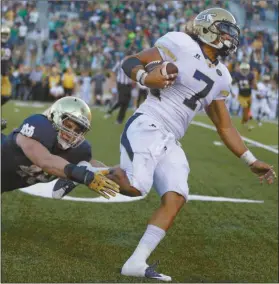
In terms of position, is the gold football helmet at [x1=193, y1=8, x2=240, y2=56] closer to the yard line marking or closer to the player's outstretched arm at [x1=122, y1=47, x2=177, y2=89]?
the player's outstretched arm at [x1=122, y1=47, x2=177, y2=89]

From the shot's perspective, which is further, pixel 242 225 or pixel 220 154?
pixel 220 154

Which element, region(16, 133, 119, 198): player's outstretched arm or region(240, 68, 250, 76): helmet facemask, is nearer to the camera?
region(16, 133, 119, 198): player's outstretched arm

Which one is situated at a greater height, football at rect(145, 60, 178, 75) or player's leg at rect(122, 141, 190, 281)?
football at rect(145, 60, 178, 75)

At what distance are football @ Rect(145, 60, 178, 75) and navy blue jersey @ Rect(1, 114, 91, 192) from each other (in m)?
A: 0.72

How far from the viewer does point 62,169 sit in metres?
4.31

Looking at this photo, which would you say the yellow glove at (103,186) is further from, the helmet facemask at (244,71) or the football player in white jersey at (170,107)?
the helmet facemask at (244,71)

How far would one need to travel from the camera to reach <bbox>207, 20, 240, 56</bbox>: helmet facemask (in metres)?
4.54

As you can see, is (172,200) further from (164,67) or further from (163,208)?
(164,67)

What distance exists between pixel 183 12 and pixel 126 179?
22.9 metres

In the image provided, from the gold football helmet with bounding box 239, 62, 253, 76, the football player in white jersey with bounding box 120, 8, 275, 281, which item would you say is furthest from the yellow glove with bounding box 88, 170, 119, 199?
the gold football helmet with bounding box 239, 62, 253, 76

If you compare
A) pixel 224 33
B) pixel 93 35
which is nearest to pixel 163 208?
pixel 224 33

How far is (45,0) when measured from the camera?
26.4 meters

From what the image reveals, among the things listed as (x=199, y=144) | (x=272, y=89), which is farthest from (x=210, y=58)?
(x=272, y=89)

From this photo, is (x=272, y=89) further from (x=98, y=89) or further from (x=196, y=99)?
(x=196, y=99)
